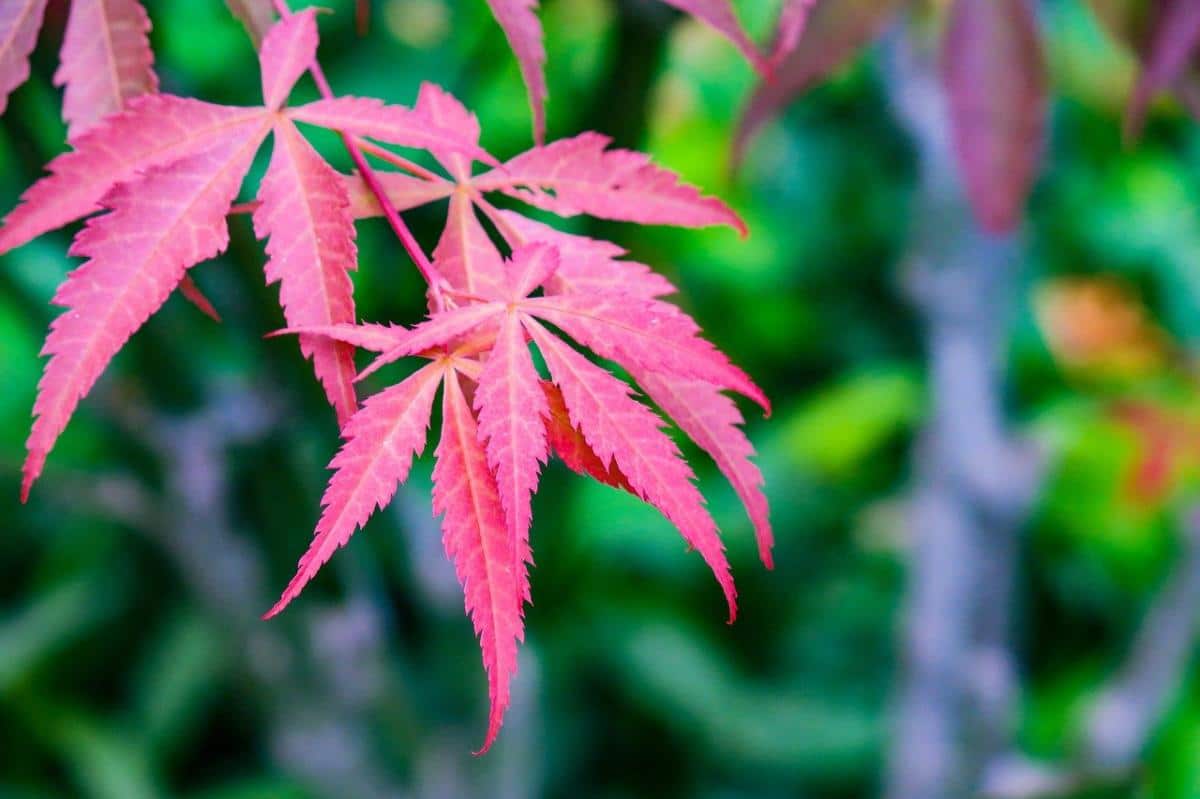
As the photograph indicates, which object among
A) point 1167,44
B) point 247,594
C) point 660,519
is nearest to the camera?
point 1167,44

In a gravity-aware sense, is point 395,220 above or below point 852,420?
above

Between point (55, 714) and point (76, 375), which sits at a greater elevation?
point (76, 375)

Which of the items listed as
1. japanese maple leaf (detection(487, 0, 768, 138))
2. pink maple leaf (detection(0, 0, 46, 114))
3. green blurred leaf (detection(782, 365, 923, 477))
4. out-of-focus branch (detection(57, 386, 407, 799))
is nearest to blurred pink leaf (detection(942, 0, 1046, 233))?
japanese maple leaf (detection(487, 0, 768, 138))

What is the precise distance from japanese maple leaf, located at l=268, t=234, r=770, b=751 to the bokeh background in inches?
23.3

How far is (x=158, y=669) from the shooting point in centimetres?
177

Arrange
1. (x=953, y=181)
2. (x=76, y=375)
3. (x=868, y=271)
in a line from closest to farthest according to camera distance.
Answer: (x=76, y=375), (x=953, y=181), (x=868, y=271)

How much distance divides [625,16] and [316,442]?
55cm

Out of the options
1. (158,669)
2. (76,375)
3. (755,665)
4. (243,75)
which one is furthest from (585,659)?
(76,375)

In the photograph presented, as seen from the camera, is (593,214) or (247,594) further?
(247,594)

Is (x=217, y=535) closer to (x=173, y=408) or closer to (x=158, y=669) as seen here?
(x=173, y=408)

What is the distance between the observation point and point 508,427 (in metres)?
0.35

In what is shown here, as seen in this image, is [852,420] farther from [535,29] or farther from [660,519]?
[535,29]

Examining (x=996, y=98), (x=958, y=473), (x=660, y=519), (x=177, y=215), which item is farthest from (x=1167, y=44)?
(x=660, y=519)

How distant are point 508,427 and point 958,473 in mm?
968
